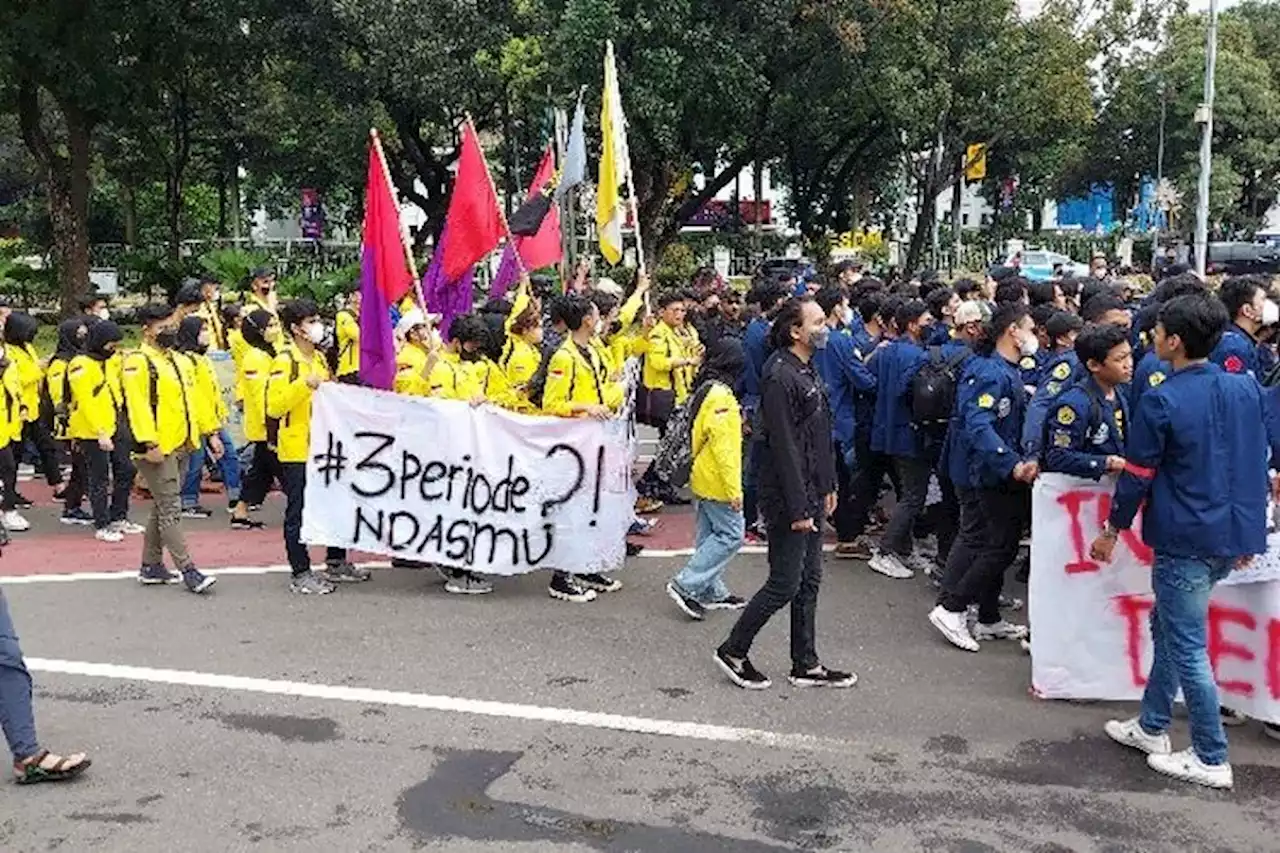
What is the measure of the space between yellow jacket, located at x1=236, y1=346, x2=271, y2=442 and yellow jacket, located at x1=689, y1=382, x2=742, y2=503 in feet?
10.3

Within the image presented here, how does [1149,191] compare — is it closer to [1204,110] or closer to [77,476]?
[1204,110]

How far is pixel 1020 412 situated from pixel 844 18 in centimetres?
1930

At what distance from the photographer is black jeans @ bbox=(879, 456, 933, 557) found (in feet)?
27.3

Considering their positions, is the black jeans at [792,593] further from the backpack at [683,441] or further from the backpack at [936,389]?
the backpack at [936,389]

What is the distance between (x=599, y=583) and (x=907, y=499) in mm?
1952

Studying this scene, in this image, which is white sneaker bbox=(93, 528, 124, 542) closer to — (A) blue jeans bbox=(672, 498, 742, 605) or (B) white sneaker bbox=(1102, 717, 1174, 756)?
(A) blue jeans bbox=(672, 498, 742, 605)

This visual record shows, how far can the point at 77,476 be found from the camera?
10547 mm

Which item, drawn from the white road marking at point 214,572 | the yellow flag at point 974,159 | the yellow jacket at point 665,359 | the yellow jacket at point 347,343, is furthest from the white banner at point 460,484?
the yellow flag at point 974,159

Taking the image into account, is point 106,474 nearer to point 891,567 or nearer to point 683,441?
point 683,441

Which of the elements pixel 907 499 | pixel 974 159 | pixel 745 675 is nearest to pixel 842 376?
pixel 907 499

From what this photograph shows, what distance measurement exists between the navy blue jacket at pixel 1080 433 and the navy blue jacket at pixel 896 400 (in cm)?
203

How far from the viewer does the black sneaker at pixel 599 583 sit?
8180 millimetres

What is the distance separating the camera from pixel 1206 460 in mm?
5086

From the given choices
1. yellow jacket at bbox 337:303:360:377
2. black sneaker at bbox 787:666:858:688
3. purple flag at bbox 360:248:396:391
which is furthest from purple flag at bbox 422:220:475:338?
black sneaker at bbox 787:666:858:688
